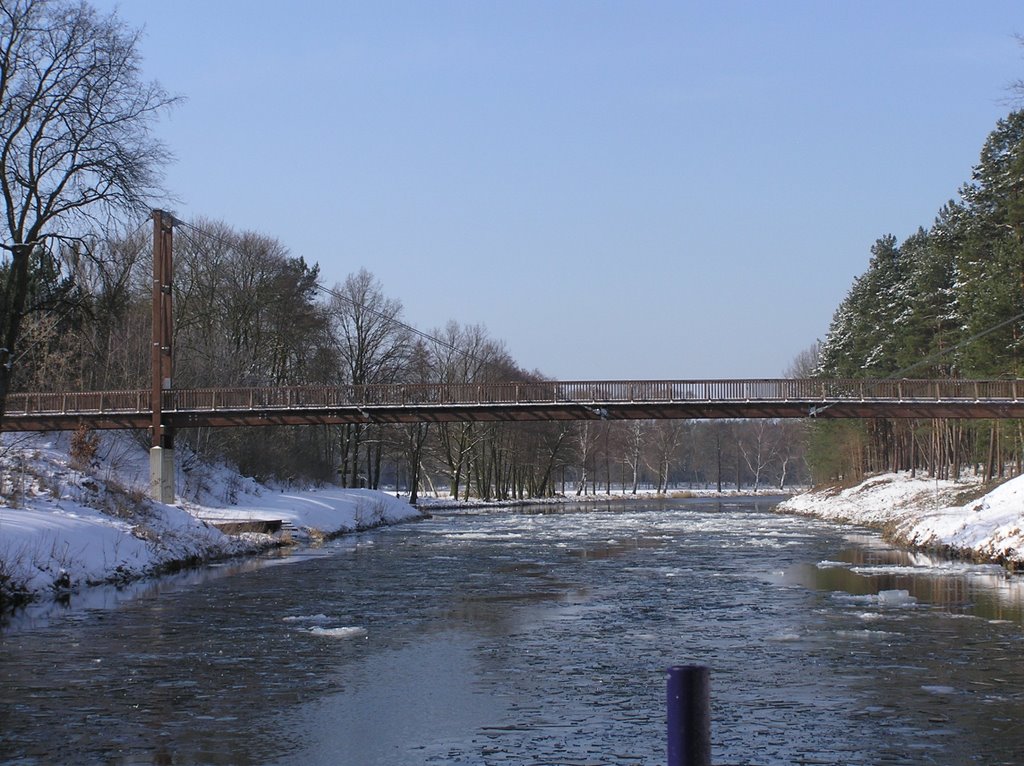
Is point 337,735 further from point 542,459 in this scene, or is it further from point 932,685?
point 542,459

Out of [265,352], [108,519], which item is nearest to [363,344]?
[265,352]

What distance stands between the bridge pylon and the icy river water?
56.1 feet

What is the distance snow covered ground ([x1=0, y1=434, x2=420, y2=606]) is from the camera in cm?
2427

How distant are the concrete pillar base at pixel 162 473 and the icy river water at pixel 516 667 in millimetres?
14638

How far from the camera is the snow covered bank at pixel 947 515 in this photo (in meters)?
30.2

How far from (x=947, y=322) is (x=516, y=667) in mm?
51540

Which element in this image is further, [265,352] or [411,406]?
[265,352]

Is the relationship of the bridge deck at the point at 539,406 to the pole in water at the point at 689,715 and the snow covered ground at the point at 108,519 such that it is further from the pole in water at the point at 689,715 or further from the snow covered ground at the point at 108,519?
the pole in water at the point at 689,715

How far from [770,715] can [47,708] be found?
8.13 meters

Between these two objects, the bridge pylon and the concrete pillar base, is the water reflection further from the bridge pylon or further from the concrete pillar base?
the bridge pylon

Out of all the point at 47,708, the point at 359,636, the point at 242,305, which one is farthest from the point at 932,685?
the point at 242,305

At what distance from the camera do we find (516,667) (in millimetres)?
15445

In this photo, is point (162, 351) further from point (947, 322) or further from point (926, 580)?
point (947, 322)

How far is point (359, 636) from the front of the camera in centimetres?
1844
